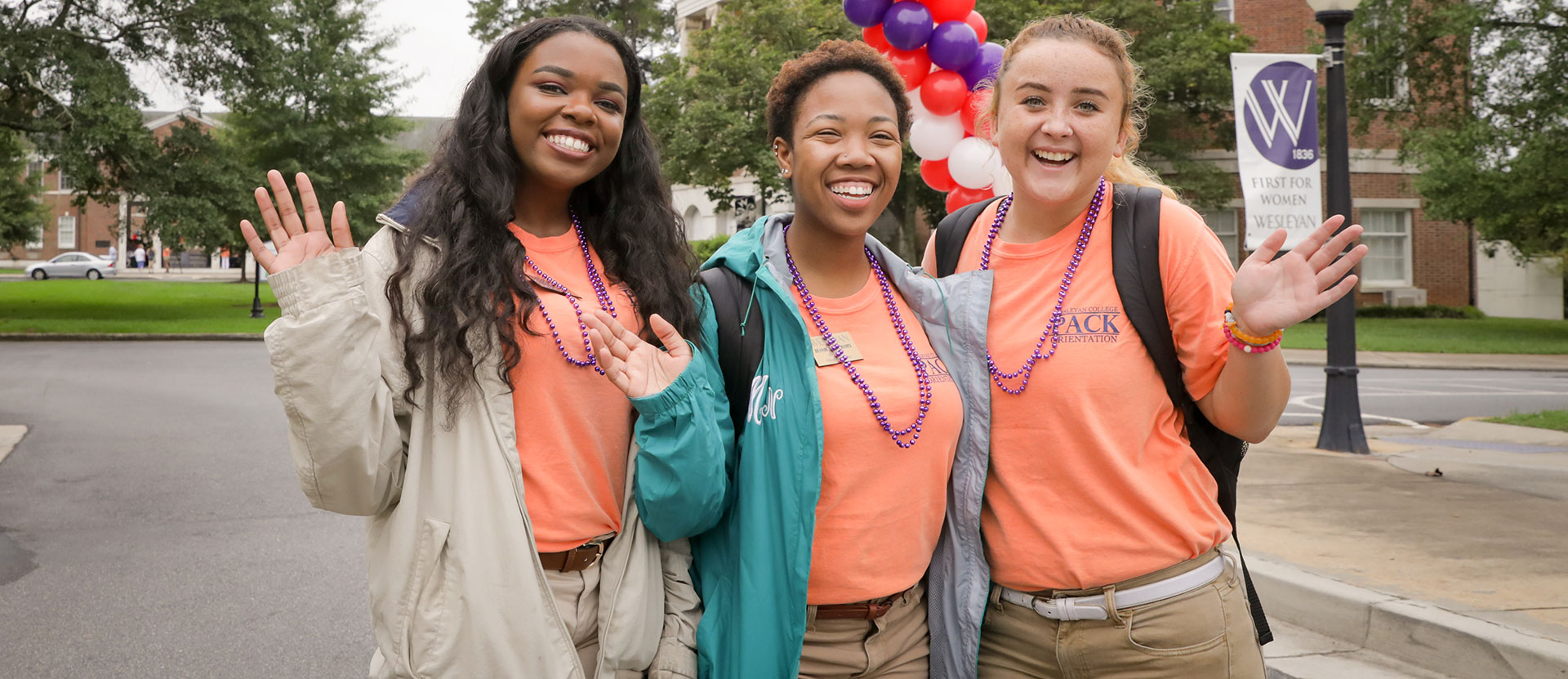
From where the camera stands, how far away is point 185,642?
4.70 m

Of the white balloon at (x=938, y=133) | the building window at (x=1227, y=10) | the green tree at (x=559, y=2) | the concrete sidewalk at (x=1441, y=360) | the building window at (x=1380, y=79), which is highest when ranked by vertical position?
the green tree at (x=559, y=2)

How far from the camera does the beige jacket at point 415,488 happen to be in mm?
2055

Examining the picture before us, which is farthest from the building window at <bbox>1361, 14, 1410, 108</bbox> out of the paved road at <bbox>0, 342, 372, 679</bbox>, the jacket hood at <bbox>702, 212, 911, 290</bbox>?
the jacket hood at <bbox>702, 212, 911, 290</bbox>

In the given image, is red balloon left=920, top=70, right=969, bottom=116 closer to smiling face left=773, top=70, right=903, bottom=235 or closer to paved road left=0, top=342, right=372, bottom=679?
paved road left=0, top=342, right=372, bottom=679

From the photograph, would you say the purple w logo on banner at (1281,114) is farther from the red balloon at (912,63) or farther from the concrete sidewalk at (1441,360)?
the concrete sidewalk at (1441,360)

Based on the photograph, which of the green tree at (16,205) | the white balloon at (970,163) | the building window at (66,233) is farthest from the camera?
the building window at (66,233)

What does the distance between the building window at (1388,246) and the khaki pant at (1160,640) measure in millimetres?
32116

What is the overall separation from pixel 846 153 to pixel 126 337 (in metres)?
22.0

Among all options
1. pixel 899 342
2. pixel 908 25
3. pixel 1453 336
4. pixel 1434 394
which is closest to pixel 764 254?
pixel 899 342

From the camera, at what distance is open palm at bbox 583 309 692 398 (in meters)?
2.21

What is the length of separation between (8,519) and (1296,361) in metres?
18.2

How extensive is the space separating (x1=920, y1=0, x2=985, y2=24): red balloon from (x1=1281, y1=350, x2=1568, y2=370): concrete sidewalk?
1229 centimetres

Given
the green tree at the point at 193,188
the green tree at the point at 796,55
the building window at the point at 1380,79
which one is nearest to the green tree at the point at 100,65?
the green tree at the point at 193,188

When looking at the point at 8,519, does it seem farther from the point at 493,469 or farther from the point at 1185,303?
the point at 1185,303
